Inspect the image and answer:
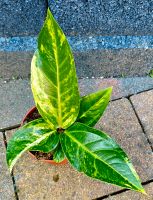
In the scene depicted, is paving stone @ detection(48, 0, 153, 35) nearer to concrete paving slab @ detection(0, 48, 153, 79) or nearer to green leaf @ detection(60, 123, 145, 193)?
concrete paving slab @ detection(0, 48, 153, 79)

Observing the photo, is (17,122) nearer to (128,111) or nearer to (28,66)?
(28,66)

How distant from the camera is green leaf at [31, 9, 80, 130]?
137 cm

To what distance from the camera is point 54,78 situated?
1474mm

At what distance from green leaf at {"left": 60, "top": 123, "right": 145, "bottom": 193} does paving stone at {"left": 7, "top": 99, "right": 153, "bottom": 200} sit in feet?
1.52

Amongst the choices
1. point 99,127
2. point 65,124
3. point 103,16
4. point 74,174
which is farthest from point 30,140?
point 103,16

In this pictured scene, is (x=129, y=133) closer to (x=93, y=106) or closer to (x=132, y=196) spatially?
(x=132, y=196)

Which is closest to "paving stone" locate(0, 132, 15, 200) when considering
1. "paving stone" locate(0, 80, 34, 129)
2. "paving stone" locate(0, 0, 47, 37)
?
"paving stone" locate(0, 80, 34, 129)

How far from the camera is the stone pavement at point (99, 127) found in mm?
2061

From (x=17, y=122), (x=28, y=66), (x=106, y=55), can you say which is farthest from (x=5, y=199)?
(x=106, y=55)

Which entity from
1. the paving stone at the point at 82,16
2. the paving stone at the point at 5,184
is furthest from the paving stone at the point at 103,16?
the paving stone at the point at 5,184

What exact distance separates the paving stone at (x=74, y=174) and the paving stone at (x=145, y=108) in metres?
0.04

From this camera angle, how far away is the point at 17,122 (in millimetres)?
2209

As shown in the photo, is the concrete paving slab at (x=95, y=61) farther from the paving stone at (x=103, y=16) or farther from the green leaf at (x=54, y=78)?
the green leaf at (x=54, y=78)

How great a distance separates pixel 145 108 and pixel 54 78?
91 cm
